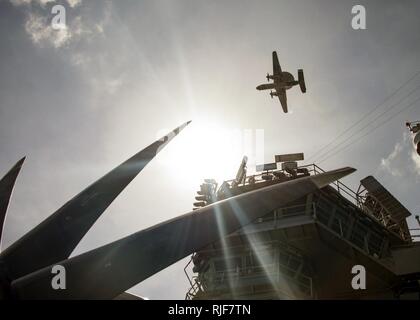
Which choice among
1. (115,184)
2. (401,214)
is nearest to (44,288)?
(115,184)

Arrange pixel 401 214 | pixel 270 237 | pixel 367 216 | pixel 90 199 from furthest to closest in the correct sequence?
pixel 401 214 → pixel 367 216 → pixel 270 237 → pixel 90 199

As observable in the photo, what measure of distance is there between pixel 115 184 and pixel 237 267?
25418mm

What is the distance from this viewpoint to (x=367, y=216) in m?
32.2

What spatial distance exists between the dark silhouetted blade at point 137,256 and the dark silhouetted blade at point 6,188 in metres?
2.78

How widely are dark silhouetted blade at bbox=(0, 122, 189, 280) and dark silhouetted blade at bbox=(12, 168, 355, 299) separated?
3.87ft

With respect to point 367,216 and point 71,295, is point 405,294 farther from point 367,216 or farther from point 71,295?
point 71,295

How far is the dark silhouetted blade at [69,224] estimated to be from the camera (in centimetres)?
540

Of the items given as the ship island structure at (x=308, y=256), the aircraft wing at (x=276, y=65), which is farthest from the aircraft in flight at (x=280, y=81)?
the ship island structure at (x=308, y=256)

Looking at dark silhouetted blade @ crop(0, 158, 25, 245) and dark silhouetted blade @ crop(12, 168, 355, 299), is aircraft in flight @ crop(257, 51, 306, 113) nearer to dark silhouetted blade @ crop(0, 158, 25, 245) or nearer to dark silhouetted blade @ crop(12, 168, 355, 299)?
dark silhouetted blade @ crop(0, 158, 25, 245)

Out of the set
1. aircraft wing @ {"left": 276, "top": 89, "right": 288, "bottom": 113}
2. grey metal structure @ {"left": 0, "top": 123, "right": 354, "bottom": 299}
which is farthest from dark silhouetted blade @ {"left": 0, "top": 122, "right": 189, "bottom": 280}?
aircraft wing @ {"left": 276, "top": 89, "right": 288, "bottom": 113}

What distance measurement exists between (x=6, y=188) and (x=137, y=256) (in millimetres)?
3913

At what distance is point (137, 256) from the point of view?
4.15m

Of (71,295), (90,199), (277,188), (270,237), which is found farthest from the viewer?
(270,237)

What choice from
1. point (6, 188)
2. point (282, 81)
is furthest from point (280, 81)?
point (6, 188)
